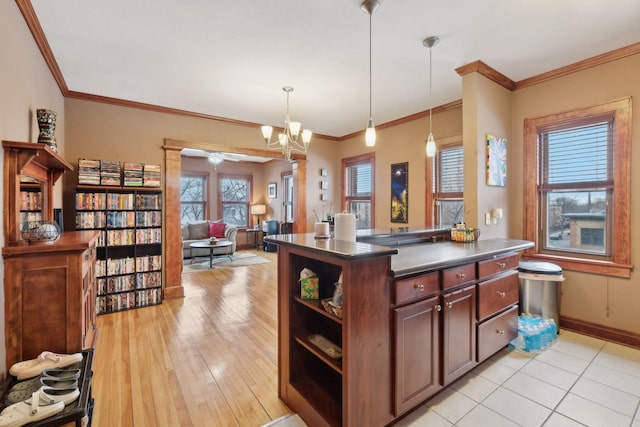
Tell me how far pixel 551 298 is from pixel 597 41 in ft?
7.84

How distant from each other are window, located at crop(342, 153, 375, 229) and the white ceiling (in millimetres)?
1920

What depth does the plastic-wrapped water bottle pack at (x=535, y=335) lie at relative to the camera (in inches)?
100

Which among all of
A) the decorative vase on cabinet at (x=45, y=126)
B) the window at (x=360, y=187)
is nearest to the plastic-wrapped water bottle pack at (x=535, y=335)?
the window at (x=360, y=187)

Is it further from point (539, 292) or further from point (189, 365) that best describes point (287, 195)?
point (539, 292)

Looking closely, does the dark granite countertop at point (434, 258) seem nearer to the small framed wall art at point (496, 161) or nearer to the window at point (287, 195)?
the small framed wall art at point (496, 161)

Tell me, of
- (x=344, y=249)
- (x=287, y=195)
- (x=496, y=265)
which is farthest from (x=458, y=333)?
(x=287, y=195)

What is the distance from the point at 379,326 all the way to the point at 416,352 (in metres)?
0.38

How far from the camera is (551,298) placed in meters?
2.91

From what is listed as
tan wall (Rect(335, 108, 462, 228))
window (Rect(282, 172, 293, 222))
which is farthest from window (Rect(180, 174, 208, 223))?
tan wall (Rect(335, 108, 462, 228))

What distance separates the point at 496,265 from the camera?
2.30 meters

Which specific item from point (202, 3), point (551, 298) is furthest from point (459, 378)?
point (202, 3)

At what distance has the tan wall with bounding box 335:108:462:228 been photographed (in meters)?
4.15

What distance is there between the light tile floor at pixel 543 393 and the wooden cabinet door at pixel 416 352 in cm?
19

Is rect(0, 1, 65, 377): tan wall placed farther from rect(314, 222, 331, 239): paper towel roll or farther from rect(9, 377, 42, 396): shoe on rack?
rect(314, 222, 331, 239): paper towel roll
